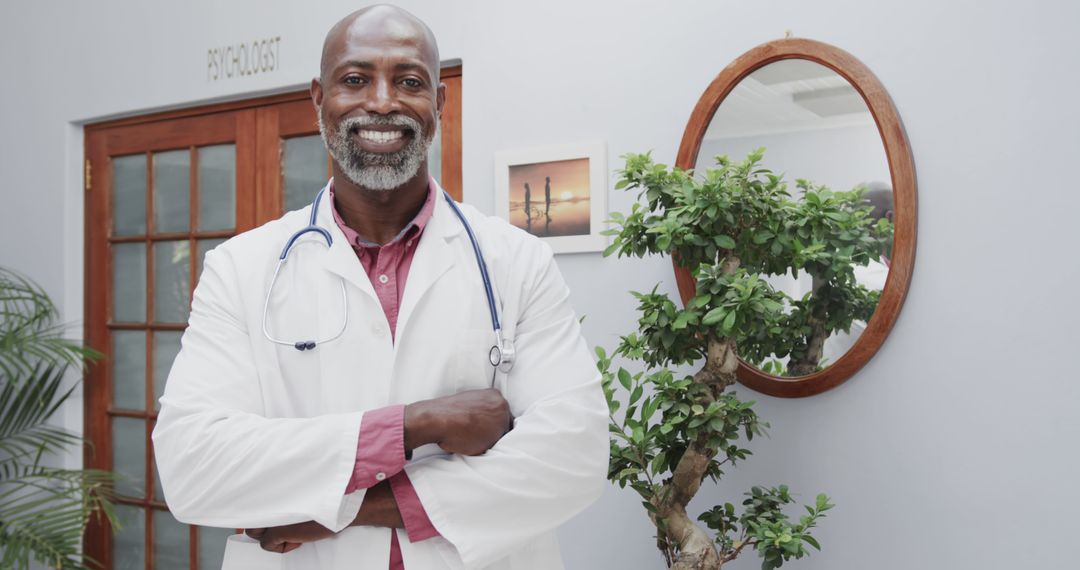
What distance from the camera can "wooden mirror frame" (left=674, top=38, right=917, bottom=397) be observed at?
197cm

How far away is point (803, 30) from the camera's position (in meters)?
2.15

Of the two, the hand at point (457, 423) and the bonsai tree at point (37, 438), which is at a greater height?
the hand at point (457, 423)

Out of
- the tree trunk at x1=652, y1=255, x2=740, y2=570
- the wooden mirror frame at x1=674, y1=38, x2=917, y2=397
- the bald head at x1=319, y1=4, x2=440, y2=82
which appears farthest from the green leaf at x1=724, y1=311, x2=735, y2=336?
the bald head at x1=319, y1=4, x2=440, y2=82

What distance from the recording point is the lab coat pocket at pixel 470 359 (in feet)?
4.57

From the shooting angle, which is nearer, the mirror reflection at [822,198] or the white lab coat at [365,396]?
the white lab coat at [365,396]

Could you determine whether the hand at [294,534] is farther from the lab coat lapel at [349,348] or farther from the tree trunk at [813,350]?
the tree trunk at [813,350]

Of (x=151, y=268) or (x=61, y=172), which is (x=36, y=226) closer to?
(x=61, y=172)

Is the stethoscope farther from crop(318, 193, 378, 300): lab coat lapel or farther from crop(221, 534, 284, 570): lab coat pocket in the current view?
crop(221, 534, 284, 570): lab coat pocket

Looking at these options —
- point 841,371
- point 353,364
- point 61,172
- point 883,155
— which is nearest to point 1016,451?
point 841,371

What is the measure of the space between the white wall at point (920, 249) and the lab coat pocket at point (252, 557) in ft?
4.10

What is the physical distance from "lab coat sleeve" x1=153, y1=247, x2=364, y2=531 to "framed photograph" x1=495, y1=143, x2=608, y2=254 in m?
1.24

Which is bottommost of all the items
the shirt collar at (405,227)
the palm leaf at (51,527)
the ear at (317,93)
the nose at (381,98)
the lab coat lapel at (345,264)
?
the palm leaf at (51,527)

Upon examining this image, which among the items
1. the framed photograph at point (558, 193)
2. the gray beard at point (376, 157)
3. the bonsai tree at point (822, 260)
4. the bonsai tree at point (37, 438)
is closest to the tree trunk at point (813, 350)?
the bonsai tree at point (822, 260)

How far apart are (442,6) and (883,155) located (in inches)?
54.9
